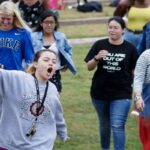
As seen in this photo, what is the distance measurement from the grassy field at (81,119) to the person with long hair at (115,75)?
41.5 inches

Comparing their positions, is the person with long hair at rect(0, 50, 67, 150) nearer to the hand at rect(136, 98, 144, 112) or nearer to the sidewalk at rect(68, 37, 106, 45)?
the hand at rect(136, 98, 144, 112)

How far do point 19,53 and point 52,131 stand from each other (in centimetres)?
221

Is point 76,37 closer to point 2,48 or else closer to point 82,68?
point 82,68

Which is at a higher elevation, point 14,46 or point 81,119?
point 14,46

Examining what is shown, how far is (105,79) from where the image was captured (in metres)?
6.95

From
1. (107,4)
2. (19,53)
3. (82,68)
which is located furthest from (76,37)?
(19,53)

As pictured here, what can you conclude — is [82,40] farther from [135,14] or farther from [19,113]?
[19,113]

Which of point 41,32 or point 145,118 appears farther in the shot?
point 41,32

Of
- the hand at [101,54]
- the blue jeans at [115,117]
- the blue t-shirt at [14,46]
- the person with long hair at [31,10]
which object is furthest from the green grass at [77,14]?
the hand at [101,54]

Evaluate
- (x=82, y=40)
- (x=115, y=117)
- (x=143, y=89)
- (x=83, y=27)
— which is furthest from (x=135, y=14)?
(x=83, y=27)

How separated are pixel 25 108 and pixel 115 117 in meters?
1.96

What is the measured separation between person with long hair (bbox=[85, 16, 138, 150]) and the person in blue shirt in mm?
798

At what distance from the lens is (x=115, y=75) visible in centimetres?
691

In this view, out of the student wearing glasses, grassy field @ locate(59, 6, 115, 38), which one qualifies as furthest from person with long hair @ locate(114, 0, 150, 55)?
grassy field @ locate(59, 6, 115, 38)
